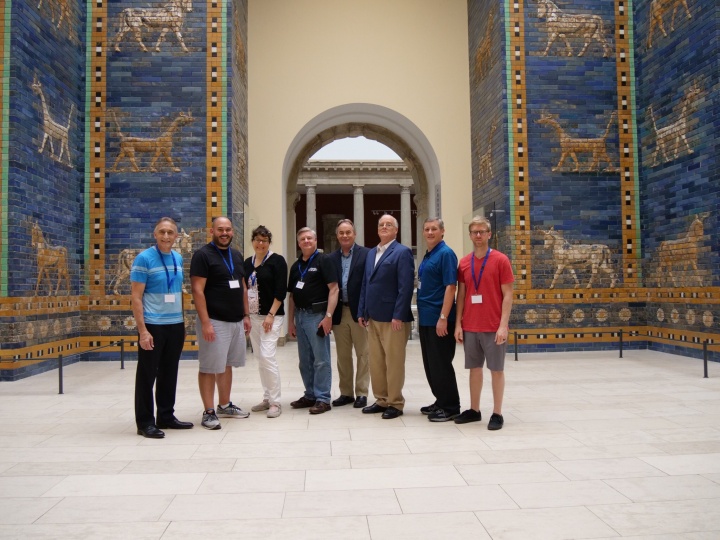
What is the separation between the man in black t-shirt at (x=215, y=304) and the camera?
5.15m

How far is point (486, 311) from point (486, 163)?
673 cm

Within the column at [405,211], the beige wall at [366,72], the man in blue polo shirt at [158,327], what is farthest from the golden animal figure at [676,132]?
the column at [405,211]

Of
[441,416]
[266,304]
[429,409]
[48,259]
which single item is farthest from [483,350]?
[48,259]

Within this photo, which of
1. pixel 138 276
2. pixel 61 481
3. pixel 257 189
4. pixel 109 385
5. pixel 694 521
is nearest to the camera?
pixel 694 521

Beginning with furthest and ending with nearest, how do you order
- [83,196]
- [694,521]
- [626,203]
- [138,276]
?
[626,203]
[83,196]
[138,276]
[694,521]

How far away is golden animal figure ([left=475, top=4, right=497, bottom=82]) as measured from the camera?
10.9 m

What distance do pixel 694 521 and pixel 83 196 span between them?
9.34 m

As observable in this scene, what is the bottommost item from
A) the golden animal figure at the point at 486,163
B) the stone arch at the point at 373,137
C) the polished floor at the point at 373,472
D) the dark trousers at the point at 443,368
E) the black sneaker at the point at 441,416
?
the polished floor at the point at 373,472

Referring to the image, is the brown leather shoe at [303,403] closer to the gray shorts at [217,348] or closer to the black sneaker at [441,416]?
the gray shorts at [217,348]

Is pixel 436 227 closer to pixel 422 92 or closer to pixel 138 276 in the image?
pixel 138 276

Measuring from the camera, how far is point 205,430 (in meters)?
5.10

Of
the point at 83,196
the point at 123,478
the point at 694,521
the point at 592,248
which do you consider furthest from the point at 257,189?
the point at 694,521

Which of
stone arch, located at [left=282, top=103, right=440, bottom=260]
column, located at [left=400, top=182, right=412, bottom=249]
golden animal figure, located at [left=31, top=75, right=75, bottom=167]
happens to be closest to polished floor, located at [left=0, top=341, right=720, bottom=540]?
golden animal figure, located at [left=31, top=75, right=75, bottom=167]

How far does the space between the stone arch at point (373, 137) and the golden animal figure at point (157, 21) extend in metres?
3.11
